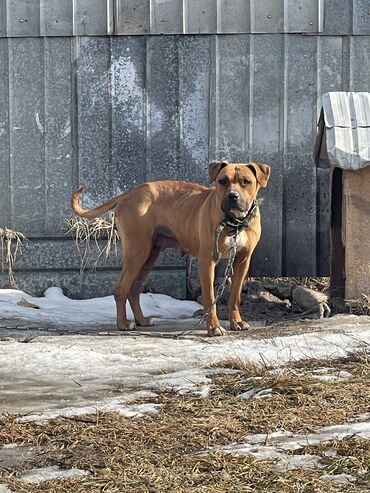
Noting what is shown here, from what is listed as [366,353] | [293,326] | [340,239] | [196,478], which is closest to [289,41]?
[340,239]

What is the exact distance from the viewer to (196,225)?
802cm

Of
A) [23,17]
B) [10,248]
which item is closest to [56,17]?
[23,17]

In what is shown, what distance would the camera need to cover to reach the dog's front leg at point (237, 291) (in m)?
7.79

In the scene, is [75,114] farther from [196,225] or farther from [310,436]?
[310,436]

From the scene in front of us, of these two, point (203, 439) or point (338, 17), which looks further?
point (338, 17)

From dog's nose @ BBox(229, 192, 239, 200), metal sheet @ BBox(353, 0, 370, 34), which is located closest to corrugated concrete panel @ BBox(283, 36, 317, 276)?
metal sheet @ BBox(353, 0, 370, 34)

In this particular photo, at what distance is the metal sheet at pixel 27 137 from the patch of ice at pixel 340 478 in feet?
21.1

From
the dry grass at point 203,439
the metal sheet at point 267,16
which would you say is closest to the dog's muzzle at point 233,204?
the dry grass at point 203,439

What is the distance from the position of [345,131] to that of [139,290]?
90.2 inches

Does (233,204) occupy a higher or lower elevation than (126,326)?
higher

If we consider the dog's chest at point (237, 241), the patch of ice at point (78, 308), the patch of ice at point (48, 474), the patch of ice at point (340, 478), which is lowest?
the patch of ice at point (78, 308)

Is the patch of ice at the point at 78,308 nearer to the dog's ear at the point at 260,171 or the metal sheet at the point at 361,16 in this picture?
the dog's ear at the point at 260,171

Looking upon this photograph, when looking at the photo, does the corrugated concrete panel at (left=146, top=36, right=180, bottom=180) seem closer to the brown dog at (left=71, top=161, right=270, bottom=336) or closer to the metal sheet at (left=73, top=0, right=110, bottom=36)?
the metal sheet at (left=73, top=0, right=110, bottom=36)

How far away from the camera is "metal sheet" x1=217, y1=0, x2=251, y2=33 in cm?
948
